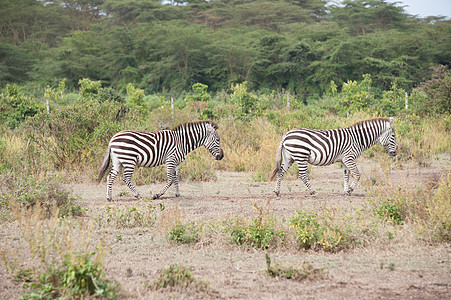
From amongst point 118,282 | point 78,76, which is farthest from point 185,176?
point 78,76

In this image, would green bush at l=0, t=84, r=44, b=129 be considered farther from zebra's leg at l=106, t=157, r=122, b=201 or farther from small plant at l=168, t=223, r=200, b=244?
small plant at l=168, t=223, r=200, b=244

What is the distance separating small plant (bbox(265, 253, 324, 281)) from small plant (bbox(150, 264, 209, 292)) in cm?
80

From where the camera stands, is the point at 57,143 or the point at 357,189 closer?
the point at 357,189

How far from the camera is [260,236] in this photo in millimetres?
6277

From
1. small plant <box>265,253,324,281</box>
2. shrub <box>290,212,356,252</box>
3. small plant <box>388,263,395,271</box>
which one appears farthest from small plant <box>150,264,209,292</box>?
small plant <box>388,263,395,271</box>

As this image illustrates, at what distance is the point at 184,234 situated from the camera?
6.55 m

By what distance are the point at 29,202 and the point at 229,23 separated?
5086 centimetres

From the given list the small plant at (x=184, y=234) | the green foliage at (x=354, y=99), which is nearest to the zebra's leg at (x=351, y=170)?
the small plant at (x=184, y=234)

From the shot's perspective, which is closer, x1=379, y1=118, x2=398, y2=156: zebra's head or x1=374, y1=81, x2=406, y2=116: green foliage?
x1=379, y1=118, x2=398, y2=156: zebra's head

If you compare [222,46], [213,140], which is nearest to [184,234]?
[213,140]

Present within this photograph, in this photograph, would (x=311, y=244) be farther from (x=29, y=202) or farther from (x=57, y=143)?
(x=57, y=143)

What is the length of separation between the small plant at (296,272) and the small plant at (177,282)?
31.7 inches

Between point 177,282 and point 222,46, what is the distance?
38606mm

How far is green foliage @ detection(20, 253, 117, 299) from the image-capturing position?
4.41 metres
